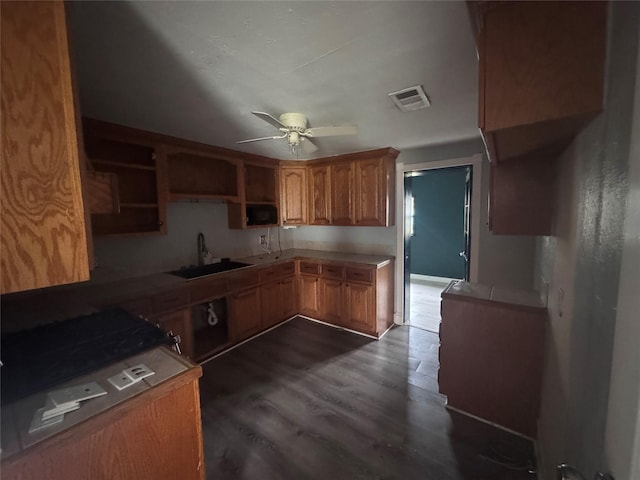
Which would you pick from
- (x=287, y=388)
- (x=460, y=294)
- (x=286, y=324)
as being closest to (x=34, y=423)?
(x=287, y=388)

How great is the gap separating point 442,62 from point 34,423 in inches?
85.5

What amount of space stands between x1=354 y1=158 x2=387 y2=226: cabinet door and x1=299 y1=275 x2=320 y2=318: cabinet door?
104cm

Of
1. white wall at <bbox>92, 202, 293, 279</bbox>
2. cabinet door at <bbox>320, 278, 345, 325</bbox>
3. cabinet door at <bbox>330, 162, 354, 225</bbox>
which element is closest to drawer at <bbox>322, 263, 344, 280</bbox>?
cabinet door at <bbox>320, 278, 345, 325</bbox>

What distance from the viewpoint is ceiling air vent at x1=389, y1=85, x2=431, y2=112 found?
1.68m

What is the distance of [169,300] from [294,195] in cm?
219

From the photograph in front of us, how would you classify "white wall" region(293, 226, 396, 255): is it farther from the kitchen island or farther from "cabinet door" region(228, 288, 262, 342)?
the kitchen island

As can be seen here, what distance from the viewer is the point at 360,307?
128 inches

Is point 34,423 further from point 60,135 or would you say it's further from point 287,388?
point 287,388

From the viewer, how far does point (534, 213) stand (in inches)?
69.1

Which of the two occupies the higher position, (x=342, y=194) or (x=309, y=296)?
(x=342, y=194)

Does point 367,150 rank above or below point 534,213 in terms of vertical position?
above

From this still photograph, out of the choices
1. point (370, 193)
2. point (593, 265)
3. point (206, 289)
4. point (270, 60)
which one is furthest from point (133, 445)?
point (370, 193)

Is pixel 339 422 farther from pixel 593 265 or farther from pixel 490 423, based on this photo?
pixel 593 265

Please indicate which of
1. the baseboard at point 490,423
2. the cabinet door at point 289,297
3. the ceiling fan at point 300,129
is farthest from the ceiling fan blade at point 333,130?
the baseboard at point 490,423
